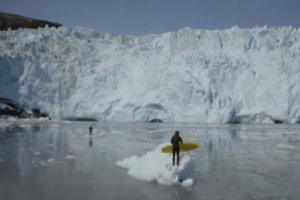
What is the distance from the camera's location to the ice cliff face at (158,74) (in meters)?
39.2

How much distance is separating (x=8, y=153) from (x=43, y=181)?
6150 mm

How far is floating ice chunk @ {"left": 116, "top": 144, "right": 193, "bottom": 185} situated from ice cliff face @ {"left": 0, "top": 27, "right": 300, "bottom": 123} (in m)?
28.3

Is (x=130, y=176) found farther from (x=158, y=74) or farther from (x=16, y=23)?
(x=16, y=23)

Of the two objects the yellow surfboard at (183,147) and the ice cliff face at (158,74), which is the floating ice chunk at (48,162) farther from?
the ice cliff face at (158,74)

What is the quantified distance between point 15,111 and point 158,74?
688 inches

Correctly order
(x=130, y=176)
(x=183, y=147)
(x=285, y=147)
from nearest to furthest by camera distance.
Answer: (x=130, y=176), (x=183, y=147), (x=285, y=147)

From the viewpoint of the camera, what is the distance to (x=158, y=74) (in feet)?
144

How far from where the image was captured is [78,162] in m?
13.0

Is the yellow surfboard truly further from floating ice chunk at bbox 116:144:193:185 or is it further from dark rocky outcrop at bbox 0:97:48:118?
dark rocky outcrop at bbox 0:97:48:118

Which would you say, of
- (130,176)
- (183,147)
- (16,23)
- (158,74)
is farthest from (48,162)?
(16,23)

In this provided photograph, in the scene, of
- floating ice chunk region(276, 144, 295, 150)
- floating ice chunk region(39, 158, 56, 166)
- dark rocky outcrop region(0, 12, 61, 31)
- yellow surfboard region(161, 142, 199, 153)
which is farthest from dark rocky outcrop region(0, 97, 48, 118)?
yellow surfboard region(161, 142, 199, 153)

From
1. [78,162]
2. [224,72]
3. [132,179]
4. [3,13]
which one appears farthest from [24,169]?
[3,13]

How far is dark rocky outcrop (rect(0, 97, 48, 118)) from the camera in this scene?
44469 millimetres

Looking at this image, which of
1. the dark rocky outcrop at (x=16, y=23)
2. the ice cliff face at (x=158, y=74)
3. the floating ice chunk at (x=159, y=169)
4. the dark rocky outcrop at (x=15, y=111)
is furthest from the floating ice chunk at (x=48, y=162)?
the dark rocky outcrop at (x=16, y=23)
